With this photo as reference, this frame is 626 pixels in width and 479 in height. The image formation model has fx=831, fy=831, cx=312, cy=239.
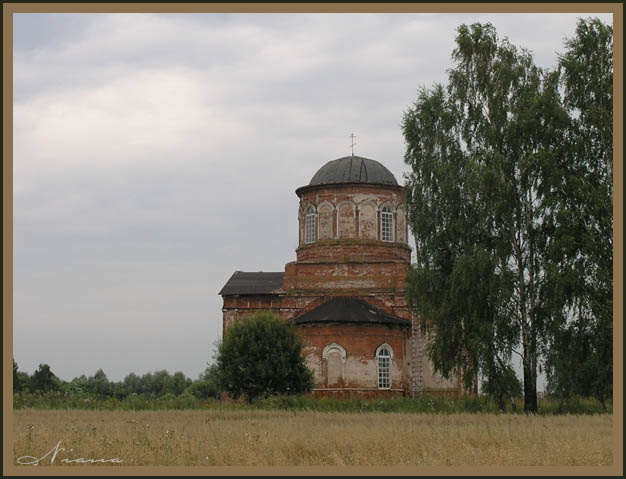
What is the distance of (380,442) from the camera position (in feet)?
42.8

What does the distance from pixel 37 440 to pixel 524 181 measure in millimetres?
15029

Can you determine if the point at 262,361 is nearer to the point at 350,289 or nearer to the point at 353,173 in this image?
the point at 350,289

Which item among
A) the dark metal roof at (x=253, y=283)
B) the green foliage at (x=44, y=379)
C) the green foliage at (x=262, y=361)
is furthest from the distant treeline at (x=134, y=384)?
the green foliage at (x=262, y=361)

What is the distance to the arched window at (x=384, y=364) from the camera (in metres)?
33.8

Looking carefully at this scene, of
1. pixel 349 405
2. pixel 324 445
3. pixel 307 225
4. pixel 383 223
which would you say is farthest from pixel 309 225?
pixel 324 445

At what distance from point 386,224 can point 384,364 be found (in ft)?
24.6

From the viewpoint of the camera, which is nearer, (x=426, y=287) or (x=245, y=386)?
(x=426, y=287)

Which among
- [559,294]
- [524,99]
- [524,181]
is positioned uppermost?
[524,99]

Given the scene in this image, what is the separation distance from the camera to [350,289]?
36.7m

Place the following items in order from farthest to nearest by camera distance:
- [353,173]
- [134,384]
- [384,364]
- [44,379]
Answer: [134,384], [44,379], [353,173], [384,364]

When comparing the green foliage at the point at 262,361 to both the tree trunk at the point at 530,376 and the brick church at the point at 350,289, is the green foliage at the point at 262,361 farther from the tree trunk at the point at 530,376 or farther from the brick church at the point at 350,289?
the tree trunk at the point at 530,376

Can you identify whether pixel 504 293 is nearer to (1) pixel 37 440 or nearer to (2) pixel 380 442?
(2) pixel 380 442

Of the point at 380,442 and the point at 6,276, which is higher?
the point at 6,276

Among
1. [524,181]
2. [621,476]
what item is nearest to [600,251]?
[524,181]
